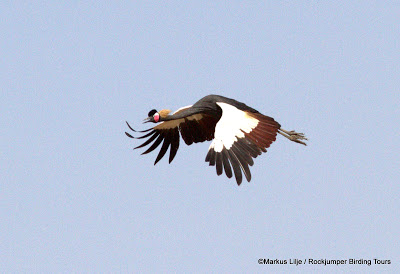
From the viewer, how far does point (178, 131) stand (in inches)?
616

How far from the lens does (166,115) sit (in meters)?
14.8

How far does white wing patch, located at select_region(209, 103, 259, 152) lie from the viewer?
41.3 feet

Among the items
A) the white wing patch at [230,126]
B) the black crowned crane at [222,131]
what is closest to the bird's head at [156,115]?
the black crowned crane at [222,131]

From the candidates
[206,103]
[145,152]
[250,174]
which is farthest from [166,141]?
[250,174]

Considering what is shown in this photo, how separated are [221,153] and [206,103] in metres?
2.25

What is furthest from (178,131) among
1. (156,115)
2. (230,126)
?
(230,126)

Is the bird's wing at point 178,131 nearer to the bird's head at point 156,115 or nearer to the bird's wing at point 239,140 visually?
the bird's head at point 156,115

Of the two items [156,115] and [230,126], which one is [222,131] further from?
[156,115]

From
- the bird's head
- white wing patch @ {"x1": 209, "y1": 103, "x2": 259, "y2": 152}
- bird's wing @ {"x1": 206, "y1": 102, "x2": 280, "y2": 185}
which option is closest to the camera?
bird's wing @ {"x1": 206, "y1": 102, "x2": 280, "y2": 185}

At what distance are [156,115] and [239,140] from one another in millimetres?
2541

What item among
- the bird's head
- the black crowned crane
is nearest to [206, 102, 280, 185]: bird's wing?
the black crowned crane

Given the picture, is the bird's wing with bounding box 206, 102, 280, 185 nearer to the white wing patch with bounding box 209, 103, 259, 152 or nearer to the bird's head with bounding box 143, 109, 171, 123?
the white wing patch with bounding box 209, 103, 259, 152

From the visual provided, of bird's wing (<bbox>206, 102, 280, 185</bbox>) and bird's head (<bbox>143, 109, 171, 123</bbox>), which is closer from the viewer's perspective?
bird's wing (<bbox>206, 102, 280, 185</bbox>)

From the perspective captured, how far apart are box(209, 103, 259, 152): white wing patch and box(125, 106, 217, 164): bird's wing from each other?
4.94ft
